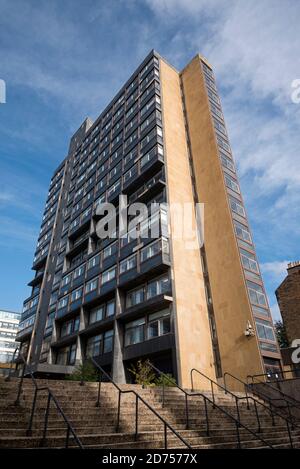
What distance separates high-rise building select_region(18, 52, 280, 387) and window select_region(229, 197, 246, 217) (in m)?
0.14

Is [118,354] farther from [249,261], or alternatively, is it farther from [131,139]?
[131,139]

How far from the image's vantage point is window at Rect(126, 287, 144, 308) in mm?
25914

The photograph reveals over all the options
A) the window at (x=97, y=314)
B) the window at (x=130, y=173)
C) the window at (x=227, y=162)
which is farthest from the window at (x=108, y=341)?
the window at (x=227, y=162)

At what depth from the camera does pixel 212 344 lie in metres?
23.6

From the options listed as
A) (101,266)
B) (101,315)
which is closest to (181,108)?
(101,266)

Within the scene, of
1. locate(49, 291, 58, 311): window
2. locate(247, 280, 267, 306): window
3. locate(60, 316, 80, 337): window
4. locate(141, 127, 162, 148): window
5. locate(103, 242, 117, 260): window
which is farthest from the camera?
locate(49, 291, 58, 311): window

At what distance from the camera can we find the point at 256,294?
23844 mm

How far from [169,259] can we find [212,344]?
23.1 feet

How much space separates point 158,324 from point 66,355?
1485 cm

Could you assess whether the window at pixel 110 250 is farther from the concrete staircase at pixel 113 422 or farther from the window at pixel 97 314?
the concrete staircase at pixel 113 422

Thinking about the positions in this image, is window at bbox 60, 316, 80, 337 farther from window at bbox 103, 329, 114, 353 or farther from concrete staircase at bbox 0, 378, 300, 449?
concrete staircase at bbox 0, 378, 300, 449

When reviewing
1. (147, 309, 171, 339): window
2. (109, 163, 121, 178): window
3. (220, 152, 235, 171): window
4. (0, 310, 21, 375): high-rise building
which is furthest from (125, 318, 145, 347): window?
(0, 310, 21, 375): high-rise building

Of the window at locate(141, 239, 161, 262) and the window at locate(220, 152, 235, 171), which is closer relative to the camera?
the window at locate(141, 239, 161, 262)
